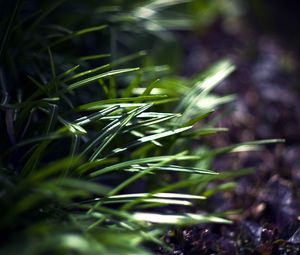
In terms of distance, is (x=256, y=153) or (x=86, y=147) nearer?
(x=86, y=147)

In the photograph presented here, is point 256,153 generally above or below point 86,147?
above

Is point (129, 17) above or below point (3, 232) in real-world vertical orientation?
above

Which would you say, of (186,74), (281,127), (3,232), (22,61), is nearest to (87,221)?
(3,232)

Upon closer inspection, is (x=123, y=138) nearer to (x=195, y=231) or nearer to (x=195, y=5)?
(x=195, y=231)

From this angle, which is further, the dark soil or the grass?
the dark soil
